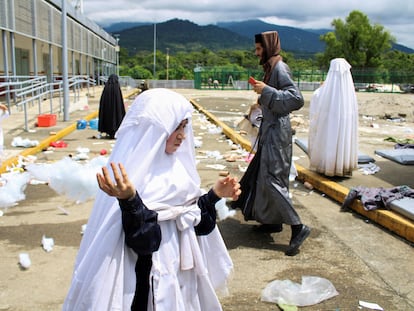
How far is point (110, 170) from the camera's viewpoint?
2012 mm

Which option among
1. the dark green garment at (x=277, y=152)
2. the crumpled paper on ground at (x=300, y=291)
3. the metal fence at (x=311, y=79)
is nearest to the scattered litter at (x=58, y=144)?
the dark green garment at (x=277, y=152)

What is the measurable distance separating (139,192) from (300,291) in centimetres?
206

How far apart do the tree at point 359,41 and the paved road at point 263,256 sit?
6383 cm

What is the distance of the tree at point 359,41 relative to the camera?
6481 centimetres

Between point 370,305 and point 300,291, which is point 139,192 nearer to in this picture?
point 300,291

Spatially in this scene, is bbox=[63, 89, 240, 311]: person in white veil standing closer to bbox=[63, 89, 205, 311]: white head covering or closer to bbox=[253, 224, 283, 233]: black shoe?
bbox=[63, 89, 205, 311]: white head covering

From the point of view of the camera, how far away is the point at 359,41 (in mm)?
65062

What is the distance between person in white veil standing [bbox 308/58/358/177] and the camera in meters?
6.55

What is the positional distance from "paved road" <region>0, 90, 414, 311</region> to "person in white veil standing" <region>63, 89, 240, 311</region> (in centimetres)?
141

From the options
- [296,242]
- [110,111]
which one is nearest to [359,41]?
[110,111]

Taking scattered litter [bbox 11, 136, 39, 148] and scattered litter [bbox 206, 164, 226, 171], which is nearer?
scattered litter [bbox 206, 164, 226, 171]

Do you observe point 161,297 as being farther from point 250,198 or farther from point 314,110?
point 314,110

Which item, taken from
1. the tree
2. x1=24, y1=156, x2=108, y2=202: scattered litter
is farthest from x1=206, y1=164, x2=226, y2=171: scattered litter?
the tree

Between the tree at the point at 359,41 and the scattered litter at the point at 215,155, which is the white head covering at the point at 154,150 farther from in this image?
the tree at the point at 359,41
